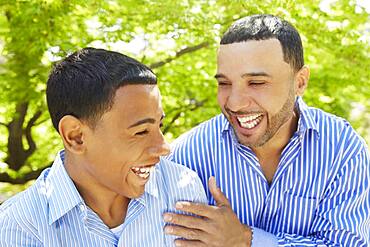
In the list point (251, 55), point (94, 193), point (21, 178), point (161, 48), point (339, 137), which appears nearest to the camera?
point (94, 193)

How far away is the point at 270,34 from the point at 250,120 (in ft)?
1.15

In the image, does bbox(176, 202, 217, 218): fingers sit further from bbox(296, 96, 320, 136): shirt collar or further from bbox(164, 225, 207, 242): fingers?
bbox(296, 96, 320, 136): shirt collar

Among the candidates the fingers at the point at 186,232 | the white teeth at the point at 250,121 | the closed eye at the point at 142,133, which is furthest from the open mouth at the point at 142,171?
the white teeth at the point at 250,121

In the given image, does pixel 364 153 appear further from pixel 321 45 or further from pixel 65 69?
pixel 321 45

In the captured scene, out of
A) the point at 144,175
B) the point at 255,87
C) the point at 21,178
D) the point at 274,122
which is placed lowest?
the point at 144,175

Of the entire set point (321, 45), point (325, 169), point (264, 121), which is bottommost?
point (325, 169)

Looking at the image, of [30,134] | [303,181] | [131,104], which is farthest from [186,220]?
[30,134]

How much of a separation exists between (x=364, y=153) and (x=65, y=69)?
1.29m

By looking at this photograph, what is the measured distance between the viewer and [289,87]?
8.43 ft

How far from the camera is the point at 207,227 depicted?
7.79 ft

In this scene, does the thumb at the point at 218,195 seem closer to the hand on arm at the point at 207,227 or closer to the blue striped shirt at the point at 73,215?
the hand on arm at the point at 207,227

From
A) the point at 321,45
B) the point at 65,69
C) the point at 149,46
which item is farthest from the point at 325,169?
the point at 149,46

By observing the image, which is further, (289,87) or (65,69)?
(289,87)

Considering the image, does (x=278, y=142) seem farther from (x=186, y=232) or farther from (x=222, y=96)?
(x=186, y=232)
